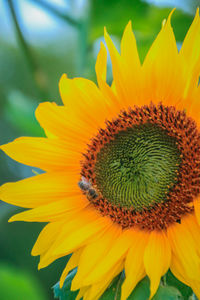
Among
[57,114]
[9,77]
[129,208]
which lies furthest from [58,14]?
[9,77]

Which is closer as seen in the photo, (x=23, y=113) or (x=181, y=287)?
(x=181, y=287)

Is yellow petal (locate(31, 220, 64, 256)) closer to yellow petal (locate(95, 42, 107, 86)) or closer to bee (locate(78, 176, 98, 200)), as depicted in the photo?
bee (locate(78, 176, 98, 200))

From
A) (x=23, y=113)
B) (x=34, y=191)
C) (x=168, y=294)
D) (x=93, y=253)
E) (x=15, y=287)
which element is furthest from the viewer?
(x=15, y=287)

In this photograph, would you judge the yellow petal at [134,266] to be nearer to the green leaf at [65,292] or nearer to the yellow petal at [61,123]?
the green leaf at [65,292]

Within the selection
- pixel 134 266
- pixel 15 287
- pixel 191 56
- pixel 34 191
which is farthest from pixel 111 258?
pixel 15 287

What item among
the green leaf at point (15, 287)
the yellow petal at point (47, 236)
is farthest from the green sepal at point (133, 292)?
the green leaf at point (15, 287)

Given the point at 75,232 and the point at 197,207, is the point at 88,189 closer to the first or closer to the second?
the point at 75,232

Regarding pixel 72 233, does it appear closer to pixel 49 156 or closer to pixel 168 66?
pixel 49 156
